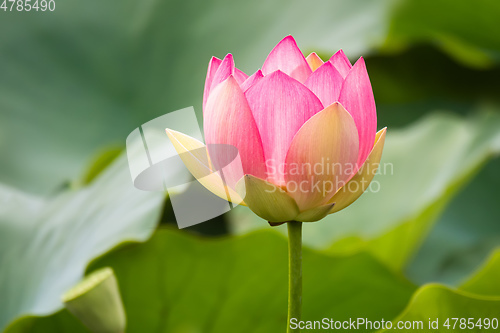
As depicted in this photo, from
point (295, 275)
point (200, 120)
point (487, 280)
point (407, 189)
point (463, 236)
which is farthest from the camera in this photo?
point (463, 236)

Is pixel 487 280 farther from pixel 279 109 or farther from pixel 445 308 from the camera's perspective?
pixel 279 109

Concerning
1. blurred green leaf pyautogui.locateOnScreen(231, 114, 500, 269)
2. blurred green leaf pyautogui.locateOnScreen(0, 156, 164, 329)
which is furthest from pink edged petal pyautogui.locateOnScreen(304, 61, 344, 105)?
blurred green leaf pyautogui.locateOnScreen(231, 114, 500, 269)

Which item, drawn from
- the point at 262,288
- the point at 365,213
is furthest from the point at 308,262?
the point at 365,213

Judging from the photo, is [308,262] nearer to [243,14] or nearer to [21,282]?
[21,282]

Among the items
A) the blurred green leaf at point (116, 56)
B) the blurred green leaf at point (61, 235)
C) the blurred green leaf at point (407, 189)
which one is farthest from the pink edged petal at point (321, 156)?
the blurred green leaf at point (116, 56)

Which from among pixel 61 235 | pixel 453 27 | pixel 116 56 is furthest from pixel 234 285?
pixel 453 27

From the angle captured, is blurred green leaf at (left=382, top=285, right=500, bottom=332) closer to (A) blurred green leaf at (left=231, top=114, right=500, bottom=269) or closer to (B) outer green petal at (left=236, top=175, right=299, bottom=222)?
(B) outer green petal at (left=236, top=175, right=299, bottom=222)
